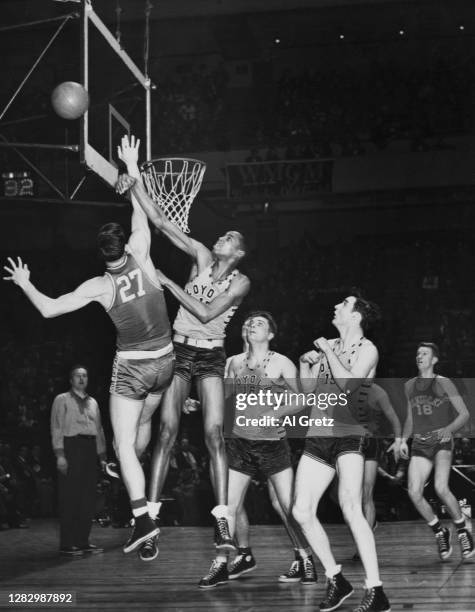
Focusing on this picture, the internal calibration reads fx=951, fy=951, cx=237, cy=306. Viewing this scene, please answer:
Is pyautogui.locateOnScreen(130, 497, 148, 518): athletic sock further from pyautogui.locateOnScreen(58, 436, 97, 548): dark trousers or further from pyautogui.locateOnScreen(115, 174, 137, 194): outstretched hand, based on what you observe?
pyautogui.locateOnScreen(58, 436, 97, 548): dark trousers

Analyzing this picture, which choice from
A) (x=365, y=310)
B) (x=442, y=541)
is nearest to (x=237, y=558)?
(x=442, y=541)

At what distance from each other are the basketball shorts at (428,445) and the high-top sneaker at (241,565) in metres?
2.02

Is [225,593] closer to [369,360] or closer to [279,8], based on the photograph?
[369,360]

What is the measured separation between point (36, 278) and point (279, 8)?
807cm

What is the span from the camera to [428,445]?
8.97 meters

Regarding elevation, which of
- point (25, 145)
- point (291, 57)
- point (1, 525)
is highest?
point (291, 57)

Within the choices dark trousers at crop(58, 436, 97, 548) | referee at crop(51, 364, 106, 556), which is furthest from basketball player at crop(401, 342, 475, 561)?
dark trousers at crop(58, 436, 97, 548)

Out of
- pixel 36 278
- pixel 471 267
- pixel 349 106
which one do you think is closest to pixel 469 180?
pixel 471 267

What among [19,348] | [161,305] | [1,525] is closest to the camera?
[161,305]

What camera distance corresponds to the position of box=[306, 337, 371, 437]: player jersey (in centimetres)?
627

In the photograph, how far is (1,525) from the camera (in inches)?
503

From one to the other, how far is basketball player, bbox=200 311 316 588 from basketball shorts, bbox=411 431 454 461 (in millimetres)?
1793

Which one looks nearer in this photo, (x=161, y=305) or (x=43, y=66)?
(x=161, y=305)

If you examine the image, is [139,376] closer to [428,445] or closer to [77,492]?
[428,445]
